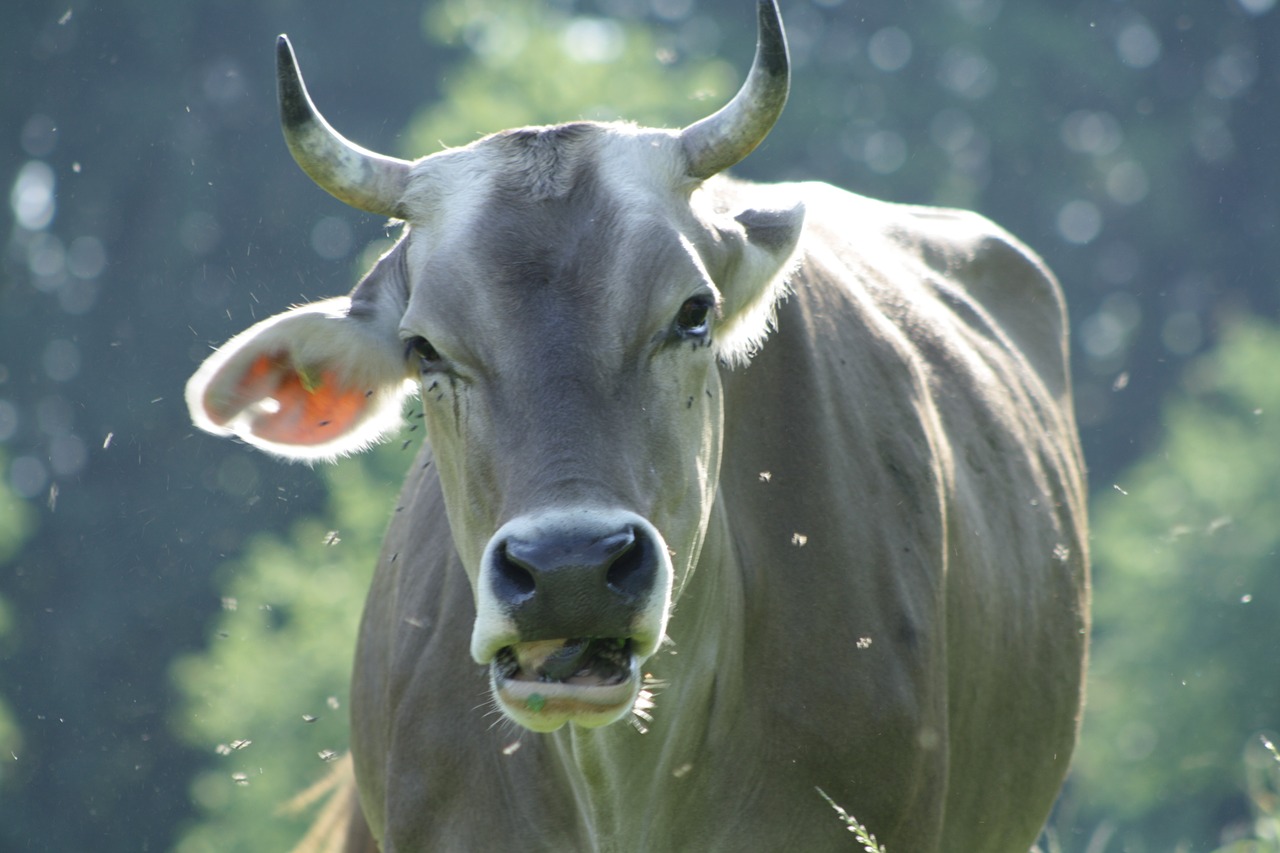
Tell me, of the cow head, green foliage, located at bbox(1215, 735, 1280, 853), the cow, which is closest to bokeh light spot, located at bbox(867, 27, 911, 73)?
green foliage, located at bbox(1215, 735, 1280, 853)

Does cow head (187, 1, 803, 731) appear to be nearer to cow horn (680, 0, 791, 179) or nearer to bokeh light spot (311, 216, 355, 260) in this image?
cow horn (680, 0, 791, 179)

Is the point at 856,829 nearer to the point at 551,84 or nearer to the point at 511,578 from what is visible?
the point at 511,578

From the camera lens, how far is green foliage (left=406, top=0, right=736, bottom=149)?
2278cm

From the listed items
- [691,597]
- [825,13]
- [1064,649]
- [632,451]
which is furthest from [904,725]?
[825,13]

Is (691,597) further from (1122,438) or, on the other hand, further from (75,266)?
(1122,438)

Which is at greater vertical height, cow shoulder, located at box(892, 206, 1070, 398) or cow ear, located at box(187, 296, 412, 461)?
cow ear, located at box(187, 296, 412, 461)

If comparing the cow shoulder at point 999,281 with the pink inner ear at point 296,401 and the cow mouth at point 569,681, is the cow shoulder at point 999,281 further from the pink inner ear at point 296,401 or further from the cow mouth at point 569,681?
the cow mouth at point 569,681

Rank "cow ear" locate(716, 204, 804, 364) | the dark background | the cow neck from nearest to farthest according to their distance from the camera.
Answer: the cow neck
"cow ear" locate(716, 204, 804, 364)
the dark background

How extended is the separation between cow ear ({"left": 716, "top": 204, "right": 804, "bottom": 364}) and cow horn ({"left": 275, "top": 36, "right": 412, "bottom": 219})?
0.82 meters

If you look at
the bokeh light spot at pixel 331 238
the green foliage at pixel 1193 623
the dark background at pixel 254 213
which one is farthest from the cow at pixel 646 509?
the bokeh light spot at pixel 331 238

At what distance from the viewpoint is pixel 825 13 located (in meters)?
36.8

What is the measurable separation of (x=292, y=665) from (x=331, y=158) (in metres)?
16.7

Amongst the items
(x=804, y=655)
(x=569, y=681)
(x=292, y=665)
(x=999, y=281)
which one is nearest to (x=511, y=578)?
(x=569, y=681)

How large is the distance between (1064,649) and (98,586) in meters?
23.3
